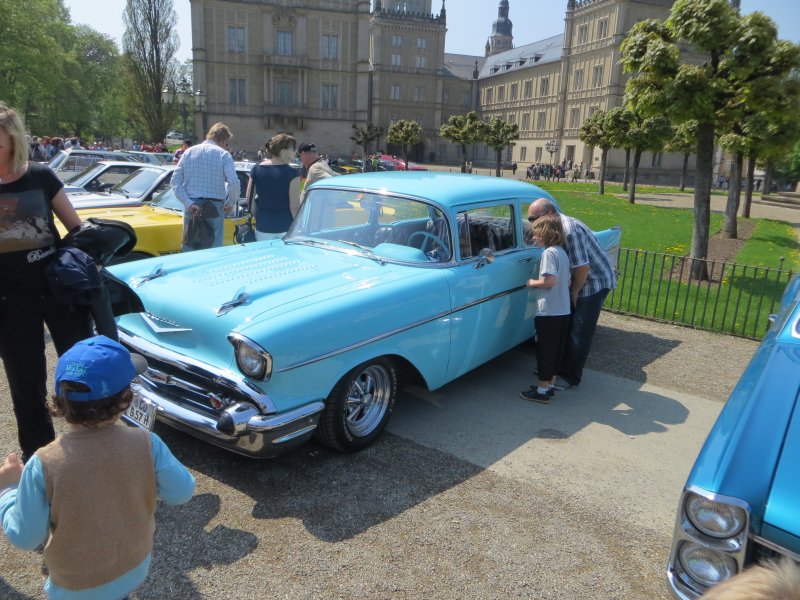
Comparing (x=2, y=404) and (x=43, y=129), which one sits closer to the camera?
(x=2, y=404)

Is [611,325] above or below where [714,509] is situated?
below

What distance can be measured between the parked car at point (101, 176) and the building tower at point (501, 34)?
359ft

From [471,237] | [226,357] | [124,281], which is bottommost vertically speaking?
[226,357]

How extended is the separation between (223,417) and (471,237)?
8.60ft

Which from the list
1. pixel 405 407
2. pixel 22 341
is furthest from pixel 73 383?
pixel 405 407

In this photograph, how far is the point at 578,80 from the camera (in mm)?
66375

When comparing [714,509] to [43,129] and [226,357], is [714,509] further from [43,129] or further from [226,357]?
[43,129]

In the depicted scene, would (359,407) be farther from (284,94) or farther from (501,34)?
(501,34)

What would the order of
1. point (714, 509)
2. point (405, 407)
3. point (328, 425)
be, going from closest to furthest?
1. point (714, 509)
2. point (328, 425)
3. point (405, 407)

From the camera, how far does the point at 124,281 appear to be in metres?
4.34

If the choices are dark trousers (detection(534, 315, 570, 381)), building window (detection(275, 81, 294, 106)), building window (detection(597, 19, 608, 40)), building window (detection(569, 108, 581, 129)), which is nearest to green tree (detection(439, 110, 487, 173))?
building window (detection(275, 81, 294, 106))

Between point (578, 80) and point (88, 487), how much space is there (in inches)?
2840

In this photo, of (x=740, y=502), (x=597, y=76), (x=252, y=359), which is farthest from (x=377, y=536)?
(x=597, y=76)

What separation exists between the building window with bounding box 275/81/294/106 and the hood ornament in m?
61.7
